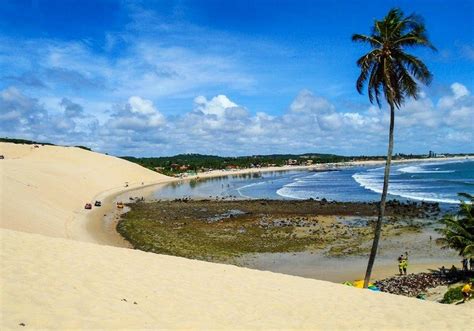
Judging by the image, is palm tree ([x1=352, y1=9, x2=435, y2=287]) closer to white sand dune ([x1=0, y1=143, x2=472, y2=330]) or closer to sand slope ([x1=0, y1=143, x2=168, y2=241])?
white sand dune ([x1=0, y1=143, x2=472, y2=330])

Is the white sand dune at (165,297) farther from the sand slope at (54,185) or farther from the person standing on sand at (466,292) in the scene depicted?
the sand slope at (54,185)

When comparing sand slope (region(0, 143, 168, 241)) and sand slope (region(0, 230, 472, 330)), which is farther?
sand slope (region(0, 143, 168, 241))

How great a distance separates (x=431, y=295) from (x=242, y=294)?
1034cm

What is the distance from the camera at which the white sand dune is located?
848 centimetres

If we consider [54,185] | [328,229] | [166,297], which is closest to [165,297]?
[166,297]

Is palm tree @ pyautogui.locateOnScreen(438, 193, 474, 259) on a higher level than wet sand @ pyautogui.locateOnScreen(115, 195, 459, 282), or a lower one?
higher

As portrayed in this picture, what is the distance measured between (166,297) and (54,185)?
56.6 metres

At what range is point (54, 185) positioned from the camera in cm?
6138

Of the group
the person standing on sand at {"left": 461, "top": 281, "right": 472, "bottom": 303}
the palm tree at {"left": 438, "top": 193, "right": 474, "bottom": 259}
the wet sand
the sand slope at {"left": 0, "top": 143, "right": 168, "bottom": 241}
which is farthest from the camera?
the sand slope at {"left": 0, "top": 143, "right": 168, "bottom": 241}

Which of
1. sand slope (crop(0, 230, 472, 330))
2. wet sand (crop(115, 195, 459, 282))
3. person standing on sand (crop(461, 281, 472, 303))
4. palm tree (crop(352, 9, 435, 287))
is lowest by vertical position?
wet sand (crop(115, 195, 459, 282))

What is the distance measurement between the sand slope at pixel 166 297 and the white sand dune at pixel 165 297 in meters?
0.02

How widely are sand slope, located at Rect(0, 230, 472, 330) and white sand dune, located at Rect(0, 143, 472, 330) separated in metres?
0.02

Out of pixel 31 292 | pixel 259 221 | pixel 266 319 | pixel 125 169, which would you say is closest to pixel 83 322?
pixel 31 292

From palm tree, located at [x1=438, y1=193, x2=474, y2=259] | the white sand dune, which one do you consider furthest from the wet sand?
the white sand dune
